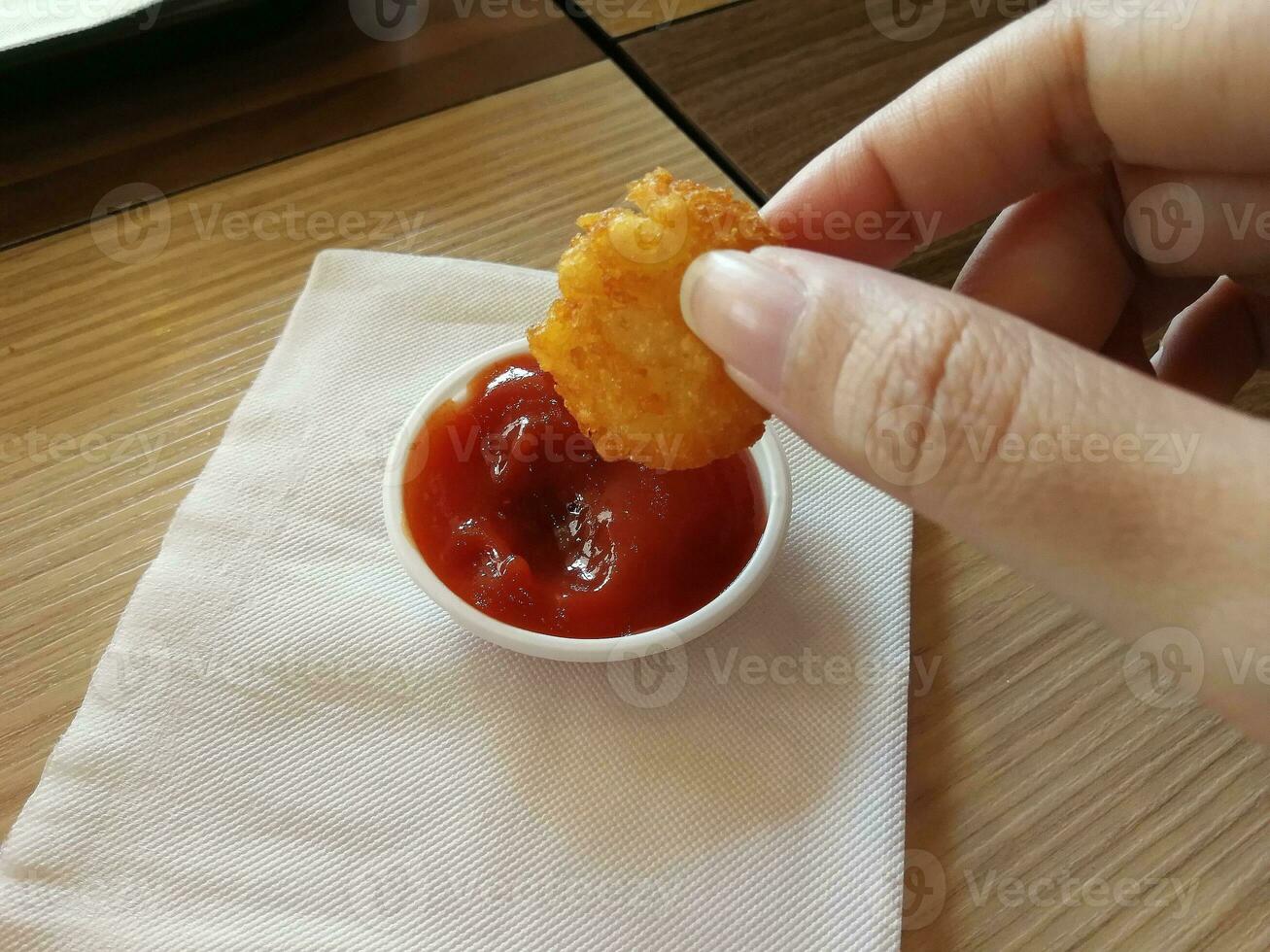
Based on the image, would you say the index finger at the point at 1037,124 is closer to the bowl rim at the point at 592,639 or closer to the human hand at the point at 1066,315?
the human hand at the point at 1066,315

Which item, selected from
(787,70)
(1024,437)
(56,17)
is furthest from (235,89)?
(1024,437)

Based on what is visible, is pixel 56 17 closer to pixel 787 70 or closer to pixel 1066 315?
pixel 787 70

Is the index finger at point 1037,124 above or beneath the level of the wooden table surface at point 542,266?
above

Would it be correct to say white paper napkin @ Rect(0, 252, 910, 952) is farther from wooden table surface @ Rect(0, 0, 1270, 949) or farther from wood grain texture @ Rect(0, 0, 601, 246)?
wood grain texture @ Rect(0, 0, 601, 246)

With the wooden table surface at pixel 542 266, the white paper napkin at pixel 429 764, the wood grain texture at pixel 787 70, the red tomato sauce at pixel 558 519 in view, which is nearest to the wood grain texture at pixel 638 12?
the wood grain texture at pixel 787 70

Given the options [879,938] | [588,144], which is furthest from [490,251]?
[879,938]

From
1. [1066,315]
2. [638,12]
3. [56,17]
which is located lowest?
[1066,315]

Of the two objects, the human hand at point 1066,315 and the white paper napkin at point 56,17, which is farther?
the white paper napkin at point 56,17
